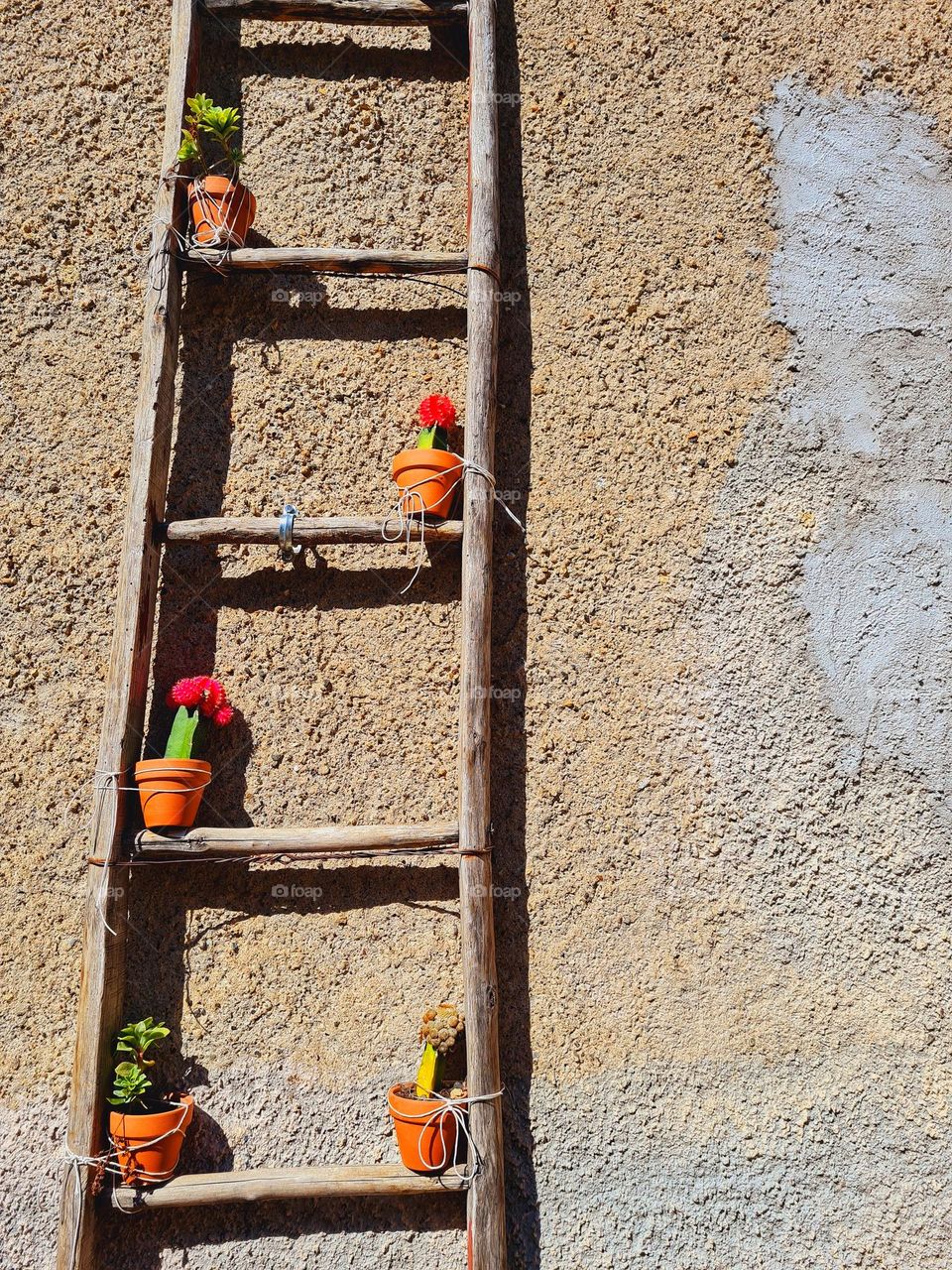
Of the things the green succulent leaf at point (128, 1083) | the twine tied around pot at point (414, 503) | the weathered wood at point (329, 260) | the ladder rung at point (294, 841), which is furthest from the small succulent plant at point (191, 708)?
the weathered wood at point (329, 260)

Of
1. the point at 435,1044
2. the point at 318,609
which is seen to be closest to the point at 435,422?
the point at 318,609

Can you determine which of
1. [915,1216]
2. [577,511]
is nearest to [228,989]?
[577,511]

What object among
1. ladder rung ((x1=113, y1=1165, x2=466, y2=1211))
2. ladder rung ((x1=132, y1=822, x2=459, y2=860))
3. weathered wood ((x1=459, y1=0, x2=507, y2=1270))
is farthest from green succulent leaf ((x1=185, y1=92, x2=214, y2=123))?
ladder rung ((x1=113, y1=1165, x2=466, y2=1211))

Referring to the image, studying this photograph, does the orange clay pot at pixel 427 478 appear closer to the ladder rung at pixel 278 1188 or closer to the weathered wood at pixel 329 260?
the weathered wood at pixel 329 260

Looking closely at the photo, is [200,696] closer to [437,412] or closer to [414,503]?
[414,503]

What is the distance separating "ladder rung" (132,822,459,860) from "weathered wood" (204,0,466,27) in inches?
62.4

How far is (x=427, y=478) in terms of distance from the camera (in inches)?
67.8

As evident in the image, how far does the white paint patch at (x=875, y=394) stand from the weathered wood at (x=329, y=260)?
67 cm

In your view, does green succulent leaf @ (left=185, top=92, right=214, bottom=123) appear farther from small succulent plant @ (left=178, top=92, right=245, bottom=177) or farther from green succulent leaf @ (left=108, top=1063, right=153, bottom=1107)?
green succulent leaf @ (left=108, top=1063, right=153, bottom=1107)

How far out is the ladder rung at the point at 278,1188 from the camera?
5.05 ft

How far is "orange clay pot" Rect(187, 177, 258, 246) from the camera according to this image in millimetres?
1783

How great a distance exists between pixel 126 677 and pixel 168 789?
21 centimetres

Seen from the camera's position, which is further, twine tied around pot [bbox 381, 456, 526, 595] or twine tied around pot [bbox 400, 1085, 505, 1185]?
twine tied around pot [bbox 381, 456, 526, 595]

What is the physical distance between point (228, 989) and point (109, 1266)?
0.48 meters
